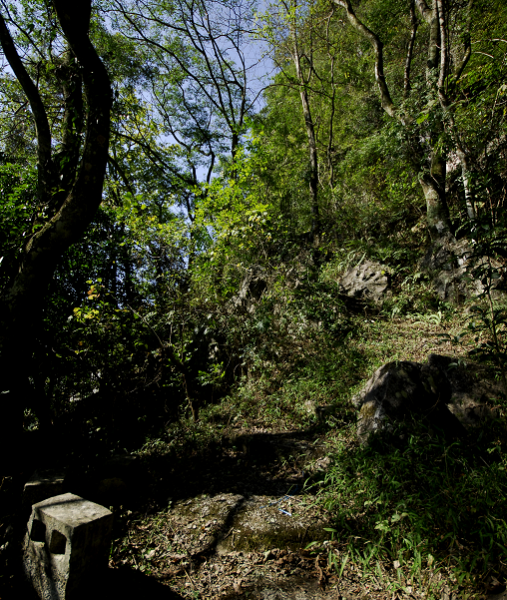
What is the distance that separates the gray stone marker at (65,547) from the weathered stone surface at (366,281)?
18.4 feet

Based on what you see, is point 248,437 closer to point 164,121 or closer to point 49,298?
point 49,298

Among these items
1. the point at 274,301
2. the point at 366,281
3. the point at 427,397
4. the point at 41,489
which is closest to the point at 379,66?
the point at 366,281

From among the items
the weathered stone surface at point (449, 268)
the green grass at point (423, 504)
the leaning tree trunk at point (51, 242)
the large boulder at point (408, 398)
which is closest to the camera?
the green grass at point (423, 504)

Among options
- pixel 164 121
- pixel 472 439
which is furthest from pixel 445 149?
pixel 164 121

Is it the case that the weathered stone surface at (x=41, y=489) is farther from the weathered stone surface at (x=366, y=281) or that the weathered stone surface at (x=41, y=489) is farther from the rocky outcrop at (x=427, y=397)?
the weathered stone surface at (x=366, y=281)

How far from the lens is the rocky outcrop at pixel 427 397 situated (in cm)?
332

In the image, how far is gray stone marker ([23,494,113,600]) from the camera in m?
2.02

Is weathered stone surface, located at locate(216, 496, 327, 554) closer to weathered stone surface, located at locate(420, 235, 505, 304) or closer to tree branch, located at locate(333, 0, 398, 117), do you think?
weathered stone surface, located at locate(420, 235, 505, 304)

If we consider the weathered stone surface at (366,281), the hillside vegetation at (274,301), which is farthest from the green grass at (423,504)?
the weathered stone surface at (366,281)

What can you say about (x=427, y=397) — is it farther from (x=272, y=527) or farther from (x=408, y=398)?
(x=272, y=527)

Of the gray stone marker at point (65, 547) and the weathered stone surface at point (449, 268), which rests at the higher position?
the weathered stone surface at point (449, 268)

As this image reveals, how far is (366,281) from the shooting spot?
6.91m

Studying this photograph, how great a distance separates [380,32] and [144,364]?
32.6 ft

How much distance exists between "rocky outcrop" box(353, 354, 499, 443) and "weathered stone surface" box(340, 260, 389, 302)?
2.95 metres
